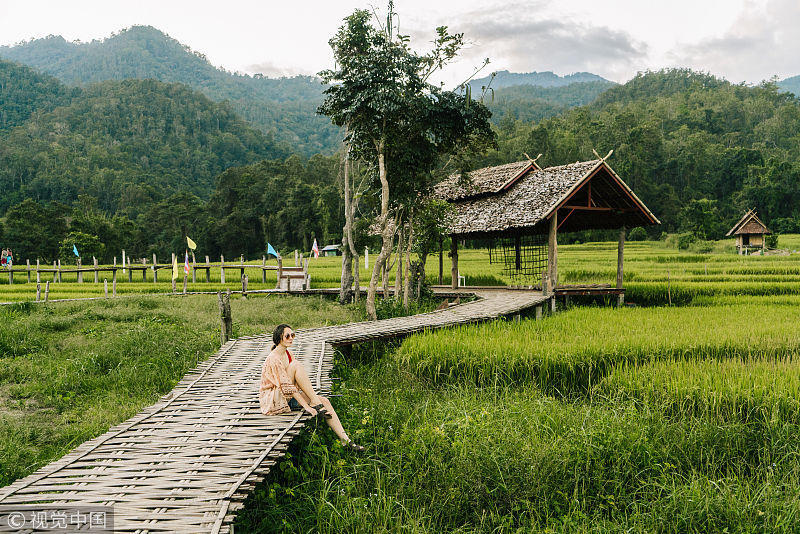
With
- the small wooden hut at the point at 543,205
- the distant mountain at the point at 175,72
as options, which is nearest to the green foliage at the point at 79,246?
the small wooden hut at the point at 543,205

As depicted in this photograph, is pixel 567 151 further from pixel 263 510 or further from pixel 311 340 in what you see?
pixel 263 510

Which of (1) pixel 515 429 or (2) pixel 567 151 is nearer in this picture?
(1) pixel 515 429

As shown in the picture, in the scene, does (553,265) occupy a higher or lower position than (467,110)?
lower

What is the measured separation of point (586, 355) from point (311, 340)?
158 inches

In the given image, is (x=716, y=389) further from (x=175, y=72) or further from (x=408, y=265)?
(x=175, y=72)

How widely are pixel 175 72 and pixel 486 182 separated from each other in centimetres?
15960

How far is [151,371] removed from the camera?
24.2ft

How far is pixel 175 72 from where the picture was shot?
484 ft

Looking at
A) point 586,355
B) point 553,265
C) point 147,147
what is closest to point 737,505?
point 586,355

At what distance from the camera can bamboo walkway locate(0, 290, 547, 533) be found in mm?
2912

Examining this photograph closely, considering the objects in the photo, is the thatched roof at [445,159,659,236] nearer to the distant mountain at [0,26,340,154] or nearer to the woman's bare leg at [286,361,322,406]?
the woman's bare leg at [286,361,322,406]

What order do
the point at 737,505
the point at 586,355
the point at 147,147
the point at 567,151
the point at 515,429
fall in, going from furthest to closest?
the point at 147,147 → the point at 567,151 → the point at 586,355 → the point at 515,429 → the point at 737,505

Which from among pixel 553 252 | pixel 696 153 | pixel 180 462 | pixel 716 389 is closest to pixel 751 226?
pixel 696 153

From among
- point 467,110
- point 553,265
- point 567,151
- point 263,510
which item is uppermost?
point 567,151
